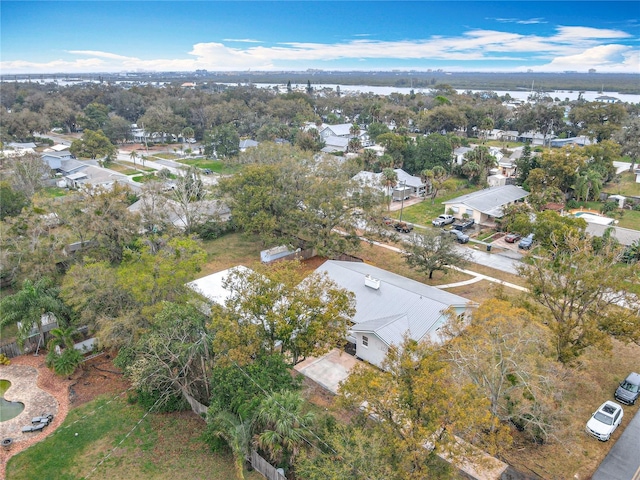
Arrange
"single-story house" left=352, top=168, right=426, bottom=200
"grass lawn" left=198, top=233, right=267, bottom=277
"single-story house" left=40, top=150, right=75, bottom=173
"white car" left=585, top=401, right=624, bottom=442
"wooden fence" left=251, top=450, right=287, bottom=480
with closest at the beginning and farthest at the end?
"wooden fence" left=251, top=450, right=287, bottom=480 → "white car" left=585, top=401, right=624, bottom=442 → "grass lawn" left=198, top=233, right=267, bottom=277 → "single-story house" left=352, top=168, right=426, bottom=200 → "single-story house" left=40, top=150, right=75, bottom=173

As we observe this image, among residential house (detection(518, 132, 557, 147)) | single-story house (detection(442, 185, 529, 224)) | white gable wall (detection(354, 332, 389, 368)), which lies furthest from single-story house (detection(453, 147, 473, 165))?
white gable wall (detection(354, 332, 389, 368))

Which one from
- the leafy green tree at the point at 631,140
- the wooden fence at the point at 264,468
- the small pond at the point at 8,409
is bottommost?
the small pond at the point at 8,409

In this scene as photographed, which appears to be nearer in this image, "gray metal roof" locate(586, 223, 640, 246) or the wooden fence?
the wooden fence

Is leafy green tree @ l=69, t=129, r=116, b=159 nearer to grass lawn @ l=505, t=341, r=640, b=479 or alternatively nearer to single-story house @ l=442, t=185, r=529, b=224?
single-story house @ l=442, t=185, r=529, b=224

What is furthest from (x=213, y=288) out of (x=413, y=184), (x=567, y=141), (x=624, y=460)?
(x=567, y=141)

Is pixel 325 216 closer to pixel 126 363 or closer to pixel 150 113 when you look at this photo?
pixel 126 363

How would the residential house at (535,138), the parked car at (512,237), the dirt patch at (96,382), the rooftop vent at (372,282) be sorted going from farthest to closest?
the residential house at (535,138)
the parked car at (512,237)
the rooftop vent at (372,282)
the dirt patch at (96,382)

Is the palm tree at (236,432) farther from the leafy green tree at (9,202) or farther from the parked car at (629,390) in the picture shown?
the leafy green tree at (9,202)

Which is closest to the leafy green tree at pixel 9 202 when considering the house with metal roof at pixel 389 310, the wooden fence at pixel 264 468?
the house with metal roof at pixel 389 310
